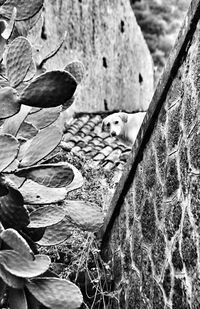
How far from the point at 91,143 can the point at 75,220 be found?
23.3ft

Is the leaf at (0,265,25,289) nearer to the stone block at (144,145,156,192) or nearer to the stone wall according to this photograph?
the stone wall

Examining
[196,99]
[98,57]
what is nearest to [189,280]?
[196,99]

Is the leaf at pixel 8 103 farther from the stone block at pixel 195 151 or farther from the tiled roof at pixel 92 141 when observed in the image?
the tiled roof at pixel 92 141

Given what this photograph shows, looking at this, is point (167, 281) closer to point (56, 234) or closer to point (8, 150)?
point (56, 234)

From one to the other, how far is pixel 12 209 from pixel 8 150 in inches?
4.6

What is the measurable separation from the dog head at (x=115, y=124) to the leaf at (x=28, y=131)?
754cm

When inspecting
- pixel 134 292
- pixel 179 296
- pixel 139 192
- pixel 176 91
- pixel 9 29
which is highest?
pixel 9 29

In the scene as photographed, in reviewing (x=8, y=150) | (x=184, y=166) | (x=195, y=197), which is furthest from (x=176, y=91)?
(x=8, y=150)

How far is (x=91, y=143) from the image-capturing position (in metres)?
8.25

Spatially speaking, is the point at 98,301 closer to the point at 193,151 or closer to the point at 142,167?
the point at 142,167

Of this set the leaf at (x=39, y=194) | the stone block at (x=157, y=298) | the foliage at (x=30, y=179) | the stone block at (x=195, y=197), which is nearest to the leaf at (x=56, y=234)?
the foliage at (x=30, y=179)

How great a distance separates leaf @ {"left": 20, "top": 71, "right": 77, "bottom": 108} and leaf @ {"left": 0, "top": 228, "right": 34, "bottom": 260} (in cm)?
24

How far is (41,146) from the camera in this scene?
1021mm

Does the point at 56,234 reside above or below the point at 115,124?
below
